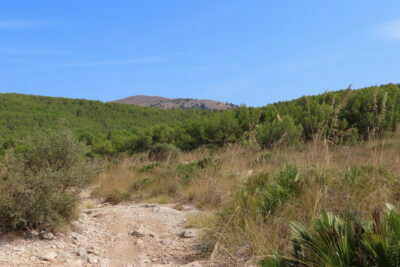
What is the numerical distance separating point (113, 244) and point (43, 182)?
0.99 meters

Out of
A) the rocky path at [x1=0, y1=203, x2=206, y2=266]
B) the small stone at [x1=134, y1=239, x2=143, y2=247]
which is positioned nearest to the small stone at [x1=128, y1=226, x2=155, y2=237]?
the rocky path at [x1=0, y1=203, x2=206, y2=266]

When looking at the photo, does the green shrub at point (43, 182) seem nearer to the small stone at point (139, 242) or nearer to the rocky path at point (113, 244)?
the rocky path at point (113, 244)

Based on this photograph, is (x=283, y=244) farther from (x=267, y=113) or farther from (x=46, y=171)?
(x=267, y=113)

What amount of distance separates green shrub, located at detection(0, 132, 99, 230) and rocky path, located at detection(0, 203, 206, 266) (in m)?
0.20

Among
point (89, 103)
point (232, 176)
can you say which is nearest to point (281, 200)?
point (232, 176)

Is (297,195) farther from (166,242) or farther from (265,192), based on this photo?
(166,242)

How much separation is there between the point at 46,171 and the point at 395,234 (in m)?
3.62

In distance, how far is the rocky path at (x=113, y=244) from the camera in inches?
132

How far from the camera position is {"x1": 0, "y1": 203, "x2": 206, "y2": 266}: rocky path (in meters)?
3.35

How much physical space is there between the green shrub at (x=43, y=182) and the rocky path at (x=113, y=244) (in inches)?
7.8

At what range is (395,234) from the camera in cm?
181

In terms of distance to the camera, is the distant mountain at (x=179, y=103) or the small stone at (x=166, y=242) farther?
the distant mountain at (x=179, y=103)

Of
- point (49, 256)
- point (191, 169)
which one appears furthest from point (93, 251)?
point (191, 169)

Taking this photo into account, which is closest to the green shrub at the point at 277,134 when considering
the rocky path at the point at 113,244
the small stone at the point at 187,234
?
the rocky path at the point at 113,244
